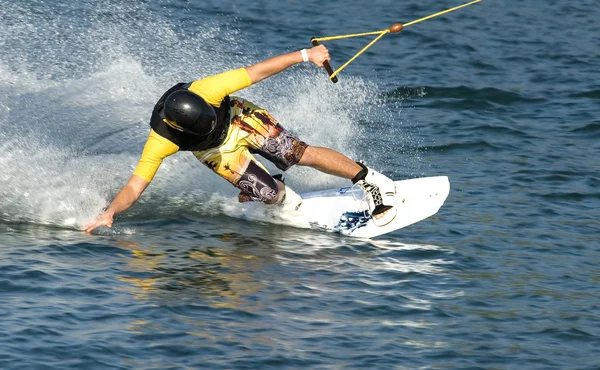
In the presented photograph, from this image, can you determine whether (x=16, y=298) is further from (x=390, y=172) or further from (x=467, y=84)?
(x=467, y=84)

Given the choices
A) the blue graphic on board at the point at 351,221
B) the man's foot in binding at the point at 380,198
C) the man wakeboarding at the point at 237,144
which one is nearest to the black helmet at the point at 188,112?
the man wakeboarding at the point at 237,144

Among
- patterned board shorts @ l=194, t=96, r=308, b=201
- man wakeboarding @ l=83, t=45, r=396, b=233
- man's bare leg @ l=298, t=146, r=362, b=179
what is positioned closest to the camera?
man wakeboarding @ l=83, t=45, r=396, b=233

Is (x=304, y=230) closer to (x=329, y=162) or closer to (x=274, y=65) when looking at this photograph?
(x=329, y=162)

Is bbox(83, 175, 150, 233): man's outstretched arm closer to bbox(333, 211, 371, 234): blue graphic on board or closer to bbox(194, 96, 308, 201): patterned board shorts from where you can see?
bbox(194, 96, 308, 201): patterned board shorts

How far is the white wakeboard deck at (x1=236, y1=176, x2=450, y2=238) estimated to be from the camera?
1116cm

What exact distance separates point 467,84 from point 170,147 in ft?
29.0

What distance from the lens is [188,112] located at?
9.62 metres

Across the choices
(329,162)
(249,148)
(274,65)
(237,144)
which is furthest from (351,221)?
(274,65)

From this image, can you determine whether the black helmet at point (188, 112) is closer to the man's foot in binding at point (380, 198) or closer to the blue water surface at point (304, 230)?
the blue water surface at point (304, 230)

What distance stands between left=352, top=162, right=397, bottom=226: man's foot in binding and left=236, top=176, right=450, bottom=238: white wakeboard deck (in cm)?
13

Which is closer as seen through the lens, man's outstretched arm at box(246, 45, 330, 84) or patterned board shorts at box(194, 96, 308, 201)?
man's outstretched arm at box(246, 45, 330, 84)

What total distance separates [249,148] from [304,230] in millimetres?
1265

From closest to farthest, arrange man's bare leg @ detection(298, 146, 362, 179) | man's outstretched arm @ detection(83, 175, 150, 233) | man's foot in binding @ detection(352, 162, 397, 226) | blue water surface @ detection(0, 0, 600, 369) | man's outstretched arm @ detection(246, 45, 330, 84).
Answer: blue water surface @ detection(0, 0, 600, 369) < man's outstretched arm @ detection(83, 175, 150, 233) < man's outstretched arm @ detection(246, 45, 330, 84) < man's bare leg @ detection(298, 146, 362, 179) < man's foot in binding @ detection(352, 162, 397, 226)

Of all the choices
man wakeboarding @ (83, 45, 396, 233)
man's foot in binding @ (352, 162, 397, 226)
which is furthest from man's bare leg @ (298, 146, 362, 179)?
man's foot in binding @ (352, 162, 397, 226)
